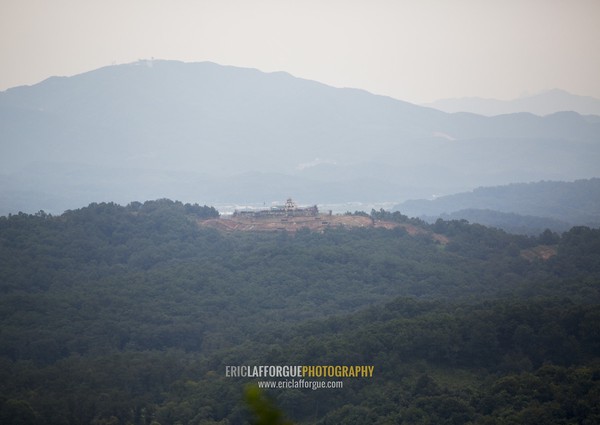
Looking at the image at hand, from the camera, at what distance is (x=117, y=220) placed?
50438 mm

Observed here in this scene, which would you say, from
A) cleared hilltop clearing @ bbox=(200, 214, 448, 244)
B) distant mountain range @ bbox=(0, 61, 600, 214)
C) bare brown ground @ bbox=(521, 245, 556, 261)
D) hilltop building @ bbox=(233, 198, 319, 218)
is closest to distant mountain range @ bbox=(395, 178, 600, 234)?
cleared hilltop clearing @ bbox=(200, 214, 448, 244)

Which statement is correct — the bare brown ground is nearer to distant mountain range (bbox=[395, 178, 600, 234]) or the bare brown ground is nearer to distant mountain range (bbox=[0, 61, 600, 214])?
distant mountain range (bbox=[395, 178, 600, 234])

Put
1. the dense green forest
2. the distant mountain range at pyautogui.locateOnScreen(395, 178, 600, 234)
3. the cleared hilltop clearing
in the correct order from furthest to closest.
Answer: the distant mountain range at pyautogui.locateOnScreen(395, 178, 600, 234), the cleared hilltop clearing, the dense green forest

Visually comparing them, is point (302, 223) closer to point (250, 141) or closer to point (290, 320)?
point (290, 320)

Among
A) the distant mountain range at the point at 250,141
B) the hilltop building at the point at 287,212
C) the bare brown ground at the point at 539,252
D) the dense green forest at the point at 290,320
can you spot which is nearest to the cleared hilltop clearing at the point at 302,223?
the hilltop building at the point at 287,212

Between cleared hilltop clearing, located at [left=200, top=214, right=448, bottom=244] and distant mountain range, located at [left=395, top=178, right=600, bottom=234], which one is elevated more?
distant mountain range, located at [left=395, top=178, right=600, bottom=234]

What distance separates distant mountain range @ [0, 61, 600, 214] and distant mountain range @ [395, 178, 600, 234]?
2057 cm

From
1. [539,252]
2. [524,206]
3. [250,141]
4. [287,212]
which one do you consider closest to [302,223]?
[287,212]

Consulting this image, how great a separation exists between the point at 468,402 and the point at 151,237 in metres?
31.0

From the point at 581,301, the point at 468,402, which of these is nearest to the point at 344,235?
the point at 581,301

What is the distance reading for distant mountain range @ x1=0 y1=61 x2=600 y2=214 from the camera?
129 metres

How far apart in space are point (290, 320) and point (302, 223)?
17691 mm

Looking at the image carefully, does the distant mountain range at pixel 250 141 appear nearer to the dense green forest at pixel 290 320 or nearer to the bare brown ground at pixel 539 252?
the dense green forest at pixel 290 320

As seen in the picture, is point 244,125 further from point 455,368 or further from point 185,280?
point 455,368
